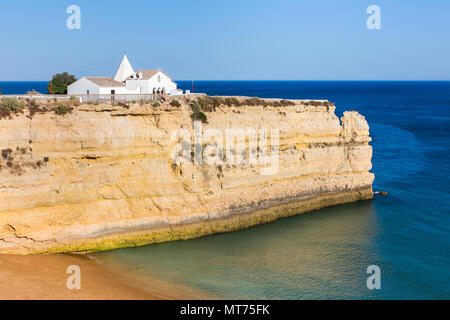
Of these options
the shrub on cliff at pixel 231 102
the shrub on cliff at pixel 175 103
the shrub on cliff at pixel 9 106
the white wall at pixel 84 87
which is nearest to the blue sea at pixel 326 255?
the shrub on cliff at pixel 175 103

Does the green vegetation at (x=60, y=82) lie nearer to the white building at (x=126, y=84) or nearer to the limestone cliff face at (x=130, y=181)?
the white building at (x=126, y=84)

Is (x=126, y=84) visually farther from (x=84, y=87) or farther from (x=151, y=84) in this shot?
(x=84, y=87)

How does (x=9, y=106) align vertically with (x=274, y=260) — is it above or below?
above

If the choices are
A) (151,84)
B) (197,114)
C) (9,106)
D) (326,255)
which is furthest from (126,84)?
(326,255)

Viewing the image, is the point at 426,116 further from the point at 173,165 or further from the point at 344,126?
the point at 173,165

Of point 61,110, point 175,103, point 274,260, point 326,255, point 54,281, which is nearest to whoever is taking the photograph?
point 54,281
